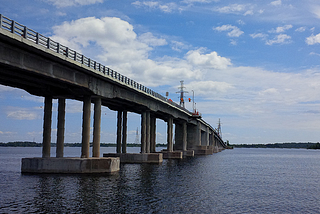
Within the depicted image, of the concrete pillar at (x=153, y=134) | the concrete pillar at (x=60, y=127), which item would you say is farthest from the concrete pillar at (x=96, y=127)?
the concrete pillar at (x=153, y=134)

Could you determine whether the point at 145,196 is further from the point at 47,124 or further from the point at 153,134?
the point at 153,134

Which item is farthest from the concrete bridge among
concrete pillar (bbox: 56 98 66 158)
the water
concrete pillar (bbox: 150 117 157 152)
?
concrete pillar (bbox: 150 117 157 152)

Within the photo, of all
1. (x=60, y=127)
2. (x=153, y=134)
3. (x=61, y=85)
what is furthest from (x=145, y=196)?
(x=153, y=134)

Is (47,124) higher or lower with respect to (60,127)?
higher

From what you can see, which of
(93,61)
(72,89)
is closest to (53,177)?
(72,89)

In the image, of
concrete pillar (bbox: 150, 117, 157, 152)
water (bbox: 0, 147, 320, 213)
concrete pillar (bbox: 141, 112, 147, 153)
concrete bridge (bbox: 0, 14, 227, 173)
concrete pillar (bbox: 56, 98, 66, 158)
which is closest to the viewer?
water (bbox: 0, 147, 320, 213)

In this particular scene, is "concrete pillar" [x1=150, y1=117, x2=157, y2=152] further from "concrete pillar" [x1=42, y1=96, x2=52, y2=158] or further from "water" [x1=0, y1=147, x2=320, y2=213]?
"water" [x1=0, y1=147, x2=320, y2=213]

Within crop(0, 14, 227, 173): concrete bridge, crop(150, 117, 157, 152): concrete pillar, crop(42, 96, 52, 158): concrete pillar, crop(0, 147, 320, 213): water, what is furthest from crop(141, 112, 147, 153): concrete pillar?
crop(0, 147, 320, 213): water

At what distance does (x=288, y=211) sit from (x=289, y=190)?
12.1 metres

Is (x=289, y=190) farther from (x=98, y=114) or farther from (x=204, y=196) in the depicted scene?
(x=98, y=114)

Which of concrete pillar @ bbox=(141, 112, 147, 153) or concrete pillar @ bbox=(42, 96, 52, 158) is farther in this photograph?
concrete pillar @ bbox=(141, 112, 147, 153)

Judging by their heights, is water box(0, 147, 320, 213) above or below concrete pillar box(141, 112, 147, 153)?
below

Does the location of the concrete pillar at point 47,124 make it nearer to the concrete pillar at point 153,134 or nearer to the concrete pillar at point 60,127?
the concrete pillar at point 60,127

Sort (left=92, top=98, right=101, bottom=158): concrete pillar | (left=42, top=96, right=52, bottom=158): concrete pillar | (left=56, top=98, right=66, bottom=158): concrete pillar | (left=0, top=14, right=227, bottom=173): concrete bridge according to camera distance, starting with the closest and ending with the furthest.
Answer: (left=0, top=14, right=227, bottom=173): concrete bridge, (left=42, top=96, right=52, bottom=158): concrete pillar, (left=92, top=98, right=101, bottom=158): concrete pillar, (left=56, top=98, right=66, bottom=158): concrete pillar
